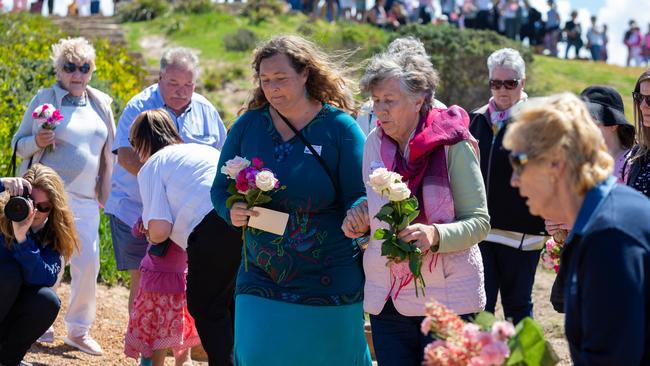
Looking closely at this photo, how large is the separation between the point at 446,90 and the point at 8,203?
1597 cm

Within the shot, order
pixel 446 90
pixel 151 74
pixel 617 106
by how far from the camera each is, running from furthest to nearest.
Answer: pixel 446 90 → pixel 151 74 → pixel 617 106

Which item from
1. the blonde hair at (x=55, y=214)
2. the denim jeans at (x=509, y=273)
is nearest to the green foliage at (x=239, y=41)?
the denim jeans at (x=509, y=273)

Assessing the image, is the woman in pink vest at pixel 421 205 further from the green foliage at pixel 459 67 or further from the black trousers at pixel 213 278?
the green foliage at pixel 459 67

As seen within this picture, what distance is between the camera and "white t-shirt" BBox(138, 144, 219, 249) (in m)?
5.78

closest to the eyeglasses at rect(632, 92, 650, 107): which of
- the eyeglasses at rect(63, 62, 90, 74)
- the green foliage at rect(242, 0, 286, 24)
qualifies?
the eyeglasses at rect(63, 62, 90, 74)

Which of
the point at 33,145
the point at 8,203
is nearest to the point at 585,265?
the point at 8,203

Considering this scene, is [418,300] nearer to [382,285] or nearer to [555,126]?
[382,285]

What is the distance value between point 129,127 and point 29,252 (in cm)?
134

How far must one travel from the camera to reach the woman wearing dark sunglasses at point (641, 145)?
499cm

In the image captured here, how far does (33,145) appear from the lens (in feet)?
23.9

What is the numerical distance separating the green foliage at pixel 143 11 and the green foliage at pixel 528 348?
28504mm

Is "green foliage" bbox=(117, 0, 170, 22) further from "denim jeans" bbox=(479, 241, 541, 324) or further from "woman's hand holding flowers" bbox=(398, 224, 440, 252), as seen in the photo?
"woman's hand holding flowers" bbox=(398, 224, 440, 252)

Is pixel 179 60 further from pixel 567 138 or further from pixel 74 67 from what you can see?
pixel 567 138

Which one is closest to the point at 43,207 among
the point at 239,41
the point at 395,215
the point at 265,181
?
the point at 265,181
